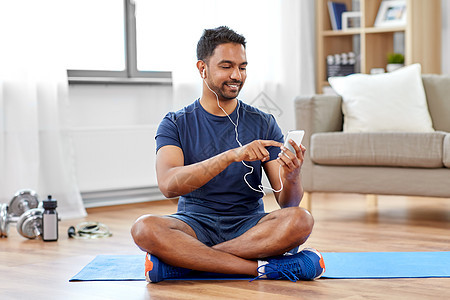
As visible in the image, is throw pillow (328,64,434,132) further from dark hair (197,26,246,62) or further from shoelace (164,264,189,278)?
shoelace (164,264,189,278)

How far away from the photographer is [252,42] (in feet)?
16.6

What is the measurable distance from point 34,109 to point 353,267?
6.79 ft

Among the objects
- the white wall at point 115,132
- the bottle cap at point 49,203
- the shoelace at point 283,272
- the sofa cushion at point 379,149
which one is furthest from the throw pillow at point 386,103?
the shoelace at point 283,272

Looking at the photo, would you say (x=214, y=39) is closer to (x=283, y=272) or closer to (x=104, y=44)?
(x=283, y=272)

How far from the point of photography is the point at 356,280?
2355 mm

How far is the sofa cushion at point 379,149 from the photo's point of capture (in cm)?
353

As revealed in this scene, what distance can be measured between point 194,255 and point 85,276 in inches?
16.2

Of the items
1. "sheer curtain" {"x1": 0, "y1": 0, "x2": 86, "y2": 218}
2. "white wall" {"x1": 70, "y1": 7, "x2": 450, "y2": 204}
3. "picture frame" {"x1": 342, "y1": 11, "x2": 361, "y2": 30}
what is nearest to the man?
"sheer curtain" {"x1": 0, "y1": 0, "x2": 86, "y2": 218}

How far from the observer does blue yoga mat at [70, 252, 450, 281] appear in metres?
2.42

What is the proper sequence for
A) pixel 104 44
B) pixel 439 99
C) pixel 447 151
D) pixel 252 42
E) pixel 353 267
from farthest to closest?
1. pixel 252 42
2. pixel 104 44
3. pixel 439 99
4. pixel 447 151
5. pixel 353 267

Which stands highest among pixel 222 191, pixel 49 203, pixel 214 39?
pixel 214 39

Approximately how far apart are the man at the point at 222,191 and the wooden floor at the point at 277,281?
0.07 m

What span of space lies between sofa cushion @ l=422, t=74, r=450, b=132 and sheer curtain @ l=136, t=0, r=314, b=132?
1327 millimetres

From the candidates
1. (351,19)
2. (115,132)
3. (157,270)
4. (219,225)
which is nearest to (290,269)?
(219,225)
